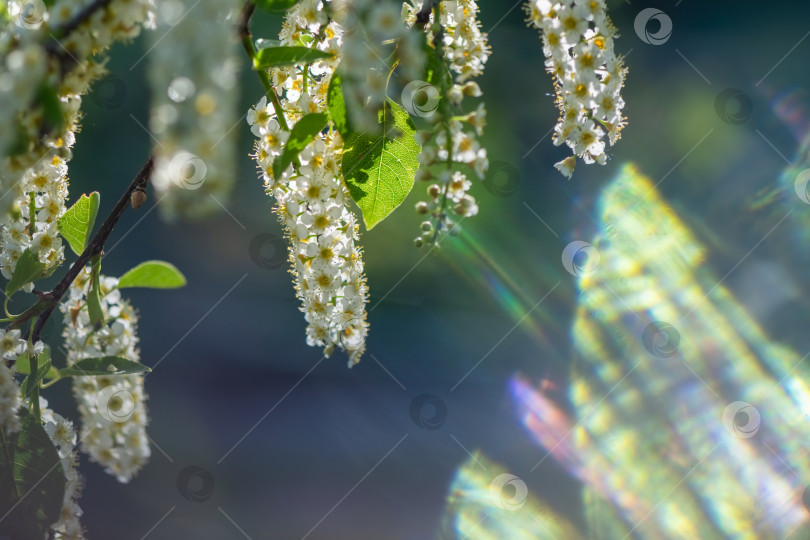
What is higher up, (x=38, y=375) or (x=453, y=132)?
(x=453, y=132)

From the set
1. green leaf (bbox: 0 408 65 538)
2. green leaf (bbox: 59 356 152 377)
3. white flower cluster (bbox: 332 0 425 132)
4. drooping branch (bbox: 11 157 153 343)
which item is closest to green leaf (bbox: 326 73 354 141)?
white flower cluster (bbox: 332 0 425 132)

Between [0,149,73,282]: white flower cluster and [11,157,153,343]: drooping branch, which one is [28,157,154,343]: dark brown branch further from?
[0,149,73,282]: white flower cluster

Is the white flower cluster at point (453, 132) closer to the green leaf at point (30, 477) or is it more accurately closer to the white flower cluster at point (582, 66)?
the white flower cluster at point (582, 66)

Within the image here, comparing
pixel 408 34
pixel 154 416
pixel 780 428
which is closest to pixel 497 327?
pixel 780 428

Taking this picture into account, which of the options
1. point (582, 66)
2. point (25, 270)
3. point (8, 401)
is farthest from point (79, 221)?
point (582, 66)

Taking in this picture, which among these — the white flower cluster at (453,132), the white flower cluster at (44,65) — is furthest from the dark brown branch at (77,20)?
the white flower cluster at (453,132)

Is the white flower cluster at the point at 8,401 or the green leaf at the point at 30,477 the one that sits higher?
the white flower cluster at the point at 8,401

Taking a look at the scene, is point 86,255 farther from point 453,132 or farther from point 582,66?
point 582,66
